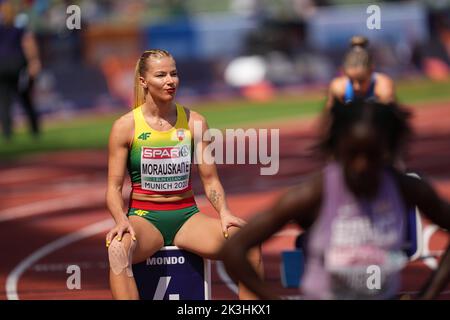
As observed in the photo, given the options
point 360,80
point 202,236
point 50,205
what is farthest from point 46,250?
point 202,236

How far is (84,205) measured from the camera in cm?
1347

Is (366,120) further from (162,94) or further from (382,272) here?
(162,94)

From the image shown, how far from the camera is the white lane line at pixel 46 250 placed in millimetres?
8828

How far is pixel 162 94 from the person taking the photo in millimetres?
6398

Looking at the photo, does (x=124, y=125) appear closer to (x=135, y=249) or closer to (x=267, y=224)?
(x=135, y=249)

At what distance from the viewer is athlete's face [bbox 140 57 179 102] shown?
6375 millimetres

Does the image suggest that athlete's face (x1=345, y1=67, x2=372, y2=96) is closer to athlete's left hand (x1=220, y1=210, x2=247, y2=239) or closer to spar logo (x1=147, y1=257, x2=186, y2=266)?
athlete's left hand (x1=220, y1=210, x2=247, y2=239)

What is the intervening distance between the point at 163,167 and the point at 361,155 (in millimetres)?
2346

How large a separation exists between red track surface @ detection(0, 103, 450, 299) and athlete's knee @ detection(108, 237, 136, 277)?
103 cm

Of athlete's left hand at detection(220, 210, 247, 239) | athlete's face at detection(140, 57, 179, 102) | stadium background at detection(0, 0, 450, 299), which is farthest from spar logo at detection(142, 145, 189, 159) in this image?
stadium background at detection(0, 0, 450, 299)

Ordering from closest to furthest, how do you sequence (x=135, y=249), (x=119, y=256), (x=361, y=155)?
(x=361, y=155) < (x=119, y=256) < (x=135, y=249)

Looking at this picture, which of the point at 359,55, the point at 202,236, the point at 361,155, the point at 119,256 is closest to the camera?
the point at 361,155
